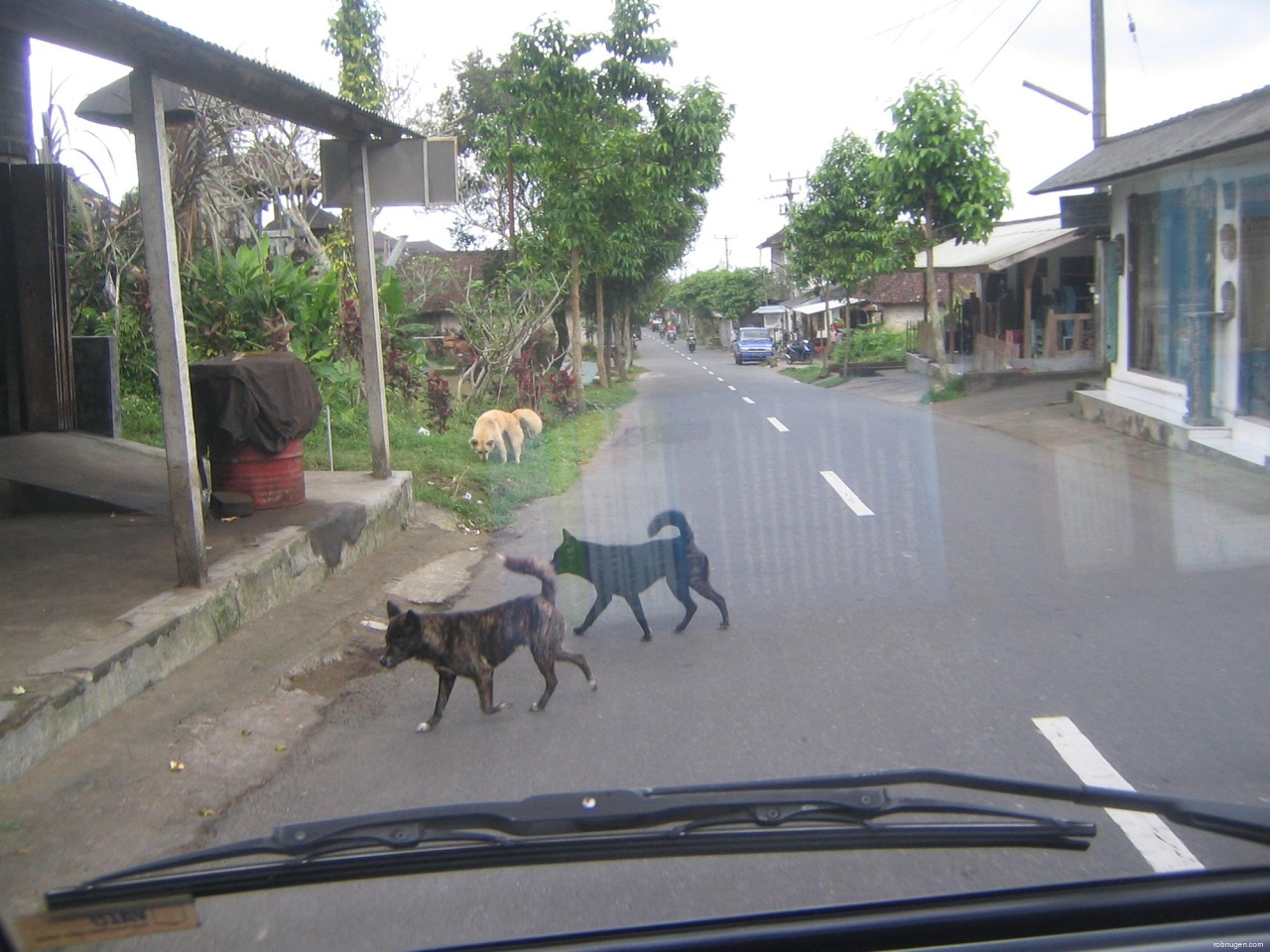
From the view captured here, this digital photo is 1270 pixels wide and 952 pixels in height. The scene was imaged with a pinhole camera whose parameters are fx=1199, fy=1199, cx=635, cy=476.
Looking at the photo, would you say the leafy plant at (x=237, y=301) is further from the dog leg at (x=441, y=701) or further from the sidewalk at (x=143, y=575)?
the dog leg at (x=441, y=701)

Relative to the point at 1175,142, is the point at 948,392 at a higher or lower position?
lower

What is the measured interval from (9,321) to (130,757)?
7.01 m

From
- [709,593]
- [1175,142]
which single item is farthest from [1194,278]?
[709,593]

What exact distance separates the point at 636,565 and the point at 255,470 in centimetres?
380

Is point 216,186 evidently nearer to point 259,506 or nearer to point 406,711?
point 259,506

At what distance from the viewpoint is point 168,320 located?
6.82 metres

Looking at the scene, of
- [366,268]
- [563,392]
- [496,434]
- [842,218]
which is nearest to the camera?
[366,268]

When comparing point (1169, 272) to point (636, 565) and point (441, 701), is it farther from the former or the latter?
point (441, 701)

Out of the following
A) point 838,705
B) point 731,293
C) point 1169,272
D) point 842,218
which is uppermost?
point 731,293

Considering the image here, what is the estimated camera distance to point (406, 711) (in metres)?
5.73

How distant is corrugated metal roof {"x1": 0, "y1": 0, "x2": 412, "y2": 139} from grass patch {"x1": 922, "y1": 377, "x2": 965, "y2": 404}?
1755 centimetres

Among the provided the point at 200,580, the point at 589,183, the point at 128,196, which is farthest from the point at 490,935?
the point at 589,183

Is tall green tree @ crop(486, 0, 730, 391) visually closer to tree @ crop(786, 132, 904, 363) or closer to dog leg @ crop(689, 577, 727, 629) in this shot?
tree @ crop(786, 132, 904, 363)

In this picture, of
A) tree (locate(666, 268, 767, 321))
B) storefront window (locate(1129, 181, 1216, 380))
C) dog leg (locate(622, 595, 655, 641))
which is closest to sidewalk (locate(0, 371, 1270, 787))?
dog leg (locate(622, 595, 655, 641))
